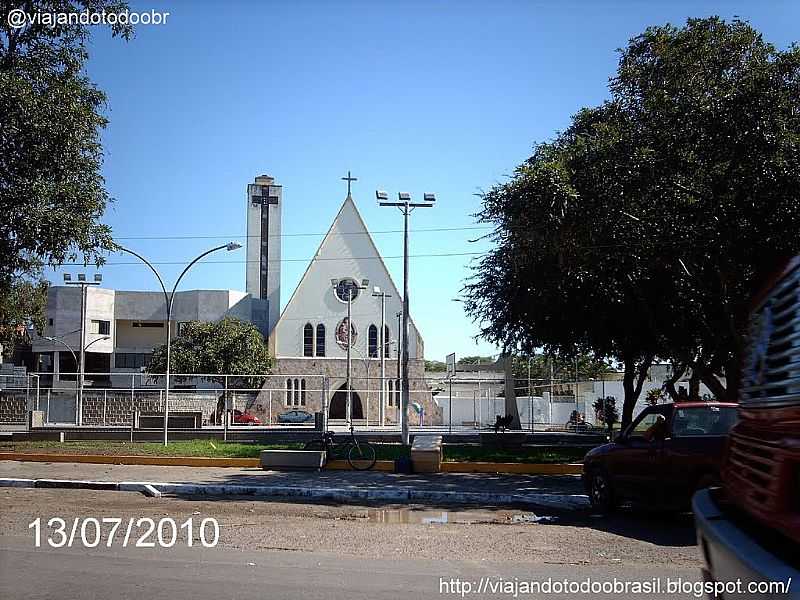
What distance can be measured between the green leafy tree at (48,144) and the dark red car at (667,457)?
1531 centimetres

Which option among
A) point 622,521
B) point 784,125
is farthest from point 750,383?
point 784,125

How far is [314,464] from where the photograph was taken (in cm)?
1944

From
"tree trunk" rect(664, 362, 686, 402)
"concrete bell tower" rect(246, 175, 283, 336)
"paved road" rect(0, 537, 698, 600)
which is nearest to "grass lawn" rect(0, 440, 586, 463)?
"tree trunk" rect(664, 362, 686, 402)

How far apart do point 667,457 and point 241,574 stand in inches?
245

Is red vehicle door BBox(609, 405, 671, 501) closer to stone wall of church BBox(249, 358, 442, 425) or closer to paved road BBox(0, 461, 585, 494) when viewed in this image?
paved road BBox(0, 461, 585, 494)

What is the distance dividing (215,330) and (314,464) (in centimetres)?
4122

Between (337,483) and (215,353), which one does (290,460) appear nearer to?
(337,483)

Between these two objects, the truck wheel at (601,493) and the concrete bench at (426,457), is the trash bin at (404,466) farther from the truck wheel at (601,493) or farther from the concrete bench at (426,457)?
the truck wheel at (601,493)

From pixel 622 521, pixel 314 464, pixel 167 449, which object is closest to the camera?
pixel 622 521

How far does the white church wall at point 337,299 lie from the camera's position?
6488cm

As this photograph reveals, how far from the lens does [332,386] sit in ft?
204

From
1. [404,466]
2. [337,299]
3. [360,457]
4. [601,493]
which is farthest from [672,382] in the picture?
[337,299]

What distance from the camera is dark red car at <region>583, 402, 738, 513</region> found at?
10773 millimetres

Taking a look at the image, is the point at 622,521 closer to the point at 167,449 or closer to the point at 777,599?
the point at 777,599
